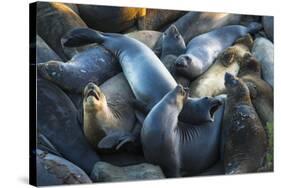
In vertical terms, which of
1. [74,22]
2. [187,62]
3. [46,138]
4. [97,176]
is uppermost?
[74,22]

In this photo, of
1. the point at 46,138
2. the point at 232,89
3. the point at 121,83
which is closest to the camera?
the point at 46,138

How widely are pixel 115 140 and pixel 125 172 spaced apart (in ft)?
1.22

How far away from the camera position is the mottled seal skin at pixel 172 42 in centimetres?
707

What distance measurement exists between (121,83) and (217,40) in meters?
1.36

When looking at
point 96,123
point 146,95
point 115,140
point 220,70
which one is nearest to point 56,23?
point 96,123

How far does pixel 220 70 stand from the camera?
7.32 m

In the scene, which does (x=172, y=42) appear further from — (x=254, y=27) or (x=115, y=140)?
(x=115, y=140)

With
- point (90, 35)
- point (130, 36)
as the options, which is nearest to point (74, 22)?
point (90, 35)

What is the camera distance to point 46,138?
6328mm

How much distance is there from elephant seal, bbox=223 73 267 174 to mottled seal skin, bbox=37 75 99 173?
1641 mm

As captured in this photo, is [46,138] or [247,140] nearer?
[46,138]

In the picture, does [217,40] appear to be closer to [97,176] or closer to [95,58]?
[95,58]

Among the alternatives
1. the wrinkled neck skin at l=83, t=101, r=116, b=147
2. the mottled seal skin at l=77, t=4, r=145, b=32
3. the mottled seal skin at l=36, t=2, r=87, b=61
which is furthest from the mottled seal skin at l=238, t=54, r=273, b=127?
the mottled seal skin at l=36, t=2, r=87, b=61

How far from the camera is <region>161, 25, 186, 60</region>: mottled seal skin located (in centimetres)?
707
